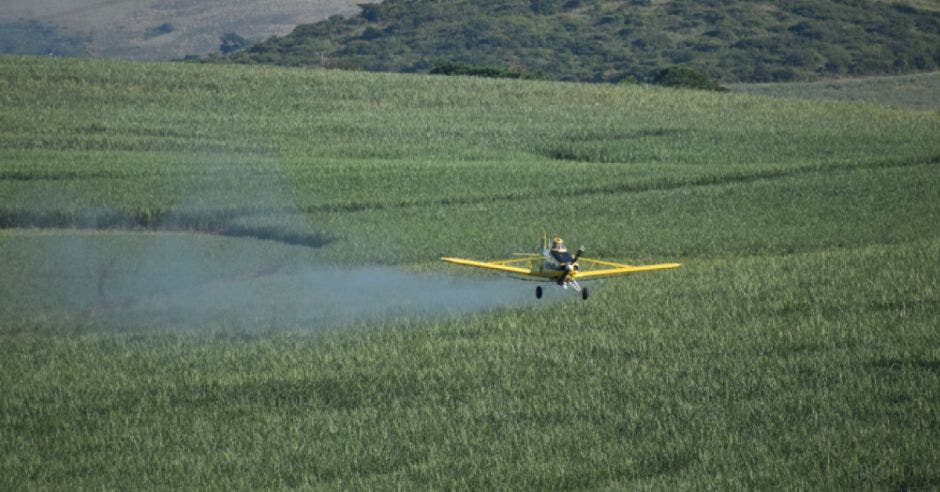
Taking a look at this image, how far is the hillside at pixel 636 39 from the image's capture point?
151500 mm

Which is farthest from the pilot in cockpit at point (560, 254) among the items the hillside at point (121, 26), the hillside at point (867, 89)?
the hillside at point (867, 89)

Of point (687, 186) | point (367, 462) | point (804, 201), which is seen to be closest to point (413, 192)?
point (687, 186)

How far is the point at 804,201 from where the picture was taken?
160 feet

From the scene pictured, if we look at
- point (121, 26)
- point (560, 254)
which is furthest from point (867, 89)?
point (560, 254)

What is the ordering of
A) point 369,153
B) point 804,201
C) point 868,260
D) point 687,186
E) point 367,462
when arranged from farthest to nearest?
point 369,153
point 687,186
point 804,201
point 868,260
point 367,462

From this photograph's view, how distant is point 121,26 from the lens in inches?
5733

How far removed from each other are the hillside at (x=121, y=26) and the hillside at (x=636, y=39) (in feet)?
30.4

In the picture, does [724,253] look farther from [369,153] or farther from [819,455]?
[369,153]

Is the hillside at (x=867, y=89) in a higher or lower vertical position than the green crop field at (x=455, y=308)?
lower

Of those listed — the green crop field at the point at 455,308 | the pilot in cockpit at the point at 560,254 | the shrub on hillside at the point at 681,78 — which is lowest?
the shrub on hillside at the point at 681,78

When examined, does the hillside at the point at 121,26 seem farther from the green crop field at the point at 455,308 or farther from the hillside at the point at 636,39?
the green crop field at the point at 455,308

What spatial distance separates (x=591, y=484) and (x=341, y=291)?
57.9ft

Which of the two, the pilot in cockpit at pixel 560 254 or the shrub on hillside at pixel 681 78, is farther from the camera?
the shrub on hillside at pixel 681 78

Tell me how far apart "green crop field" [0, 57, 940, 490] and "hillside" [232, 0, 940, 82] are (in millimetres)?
82748
